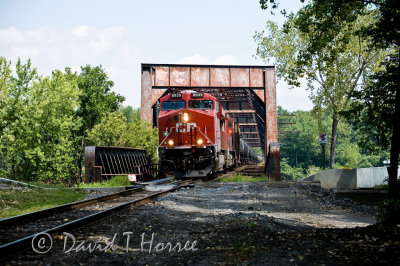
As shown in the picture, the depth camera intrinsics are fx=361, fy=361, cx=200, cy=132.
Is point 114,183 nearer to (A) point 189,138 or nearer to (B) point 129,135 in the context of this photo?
(A) point 189,138

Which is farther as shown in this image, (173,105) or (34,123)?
(34,123)

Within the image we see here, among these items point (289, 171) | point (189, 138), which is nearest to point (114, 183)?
point (189, 138)

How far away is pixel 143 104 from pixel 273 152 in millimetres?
9170

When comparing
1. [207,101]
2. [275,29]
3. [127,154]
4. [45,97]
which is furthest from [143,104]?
[45,97]

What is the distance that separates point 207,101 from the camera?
1875cm

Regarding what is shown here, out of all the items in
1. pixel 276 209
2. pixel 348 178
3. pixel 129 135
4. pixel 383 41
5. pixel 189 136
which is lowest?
pixel 276 209

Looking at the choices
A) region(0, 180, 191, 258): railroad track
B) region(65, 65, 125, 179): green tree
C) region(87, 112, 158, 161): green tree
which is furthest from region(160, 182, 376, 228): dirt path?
region(65, 65, 125, 179): green tree

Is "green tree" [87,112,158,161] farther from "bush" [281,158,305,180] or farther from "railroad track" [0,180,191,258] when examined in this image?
"bush" [281,158,305,180]

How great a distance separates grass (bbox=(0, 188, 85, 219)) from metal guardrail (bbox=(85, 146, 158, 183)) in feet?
6.78

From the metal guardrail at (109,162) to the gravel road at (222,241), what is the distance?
7.78 m

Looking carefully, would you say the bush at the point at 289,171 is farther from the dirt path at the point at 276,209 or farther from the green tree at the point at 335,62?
the dirt path at the point at 276,209

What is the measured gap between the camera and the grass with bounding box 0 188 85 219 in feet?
30.3
